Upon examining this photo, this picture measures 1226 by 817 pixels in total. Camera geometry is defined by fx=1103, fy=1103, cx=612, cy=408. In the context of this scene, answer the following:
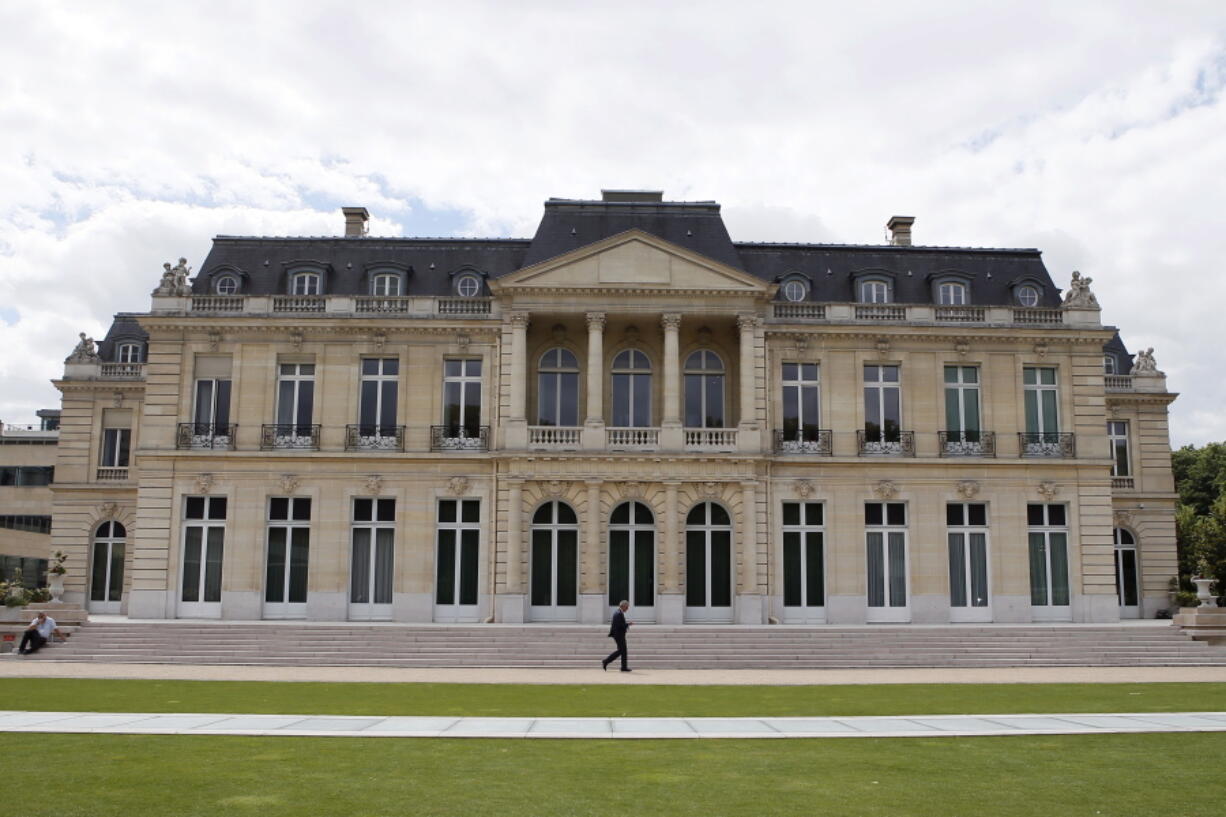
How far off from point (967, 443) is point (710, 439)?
9.61 metres

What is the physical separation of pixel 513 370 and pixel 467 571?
713 cm

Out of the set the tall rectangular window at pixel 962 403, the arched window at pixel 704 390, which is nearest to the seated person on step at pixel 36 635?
the arched window at pixel 704 390

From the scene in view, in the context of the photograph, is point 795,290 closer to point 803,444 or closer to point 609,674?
point 803,444

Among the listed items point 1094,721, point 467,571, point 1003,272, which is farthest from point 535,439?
point 1094,721

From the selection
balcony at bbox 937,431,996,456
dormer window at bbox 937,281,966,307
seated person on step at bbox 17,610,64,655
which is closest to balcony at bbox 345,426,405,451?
seated person on step at bbox 17,610,64,655

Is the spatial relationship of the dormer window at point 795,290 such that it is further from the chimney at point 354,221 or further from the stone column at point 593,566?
the chimney at point 354,221

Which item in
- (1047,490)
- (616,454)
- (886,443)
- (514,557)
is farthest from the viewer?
(886,443)

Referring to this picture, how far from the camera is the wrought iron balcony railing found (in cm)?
3875

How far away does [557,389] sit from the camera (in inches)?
1561

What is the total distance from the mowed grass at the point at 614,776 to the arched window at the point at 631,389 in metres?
25.4

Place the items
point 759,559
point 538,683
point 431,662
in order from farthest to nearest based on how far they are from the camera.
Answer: point 759,559 → point 431,662 → point 538,683

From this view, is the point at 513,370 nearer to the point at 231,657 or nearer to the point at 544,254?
the point at 544,254

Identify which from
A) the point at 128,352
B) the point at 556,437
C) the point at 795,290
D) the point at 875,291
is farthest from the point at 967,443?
the point at 128,352

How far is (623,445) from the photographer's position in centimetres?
3728
